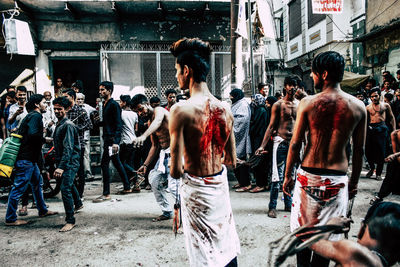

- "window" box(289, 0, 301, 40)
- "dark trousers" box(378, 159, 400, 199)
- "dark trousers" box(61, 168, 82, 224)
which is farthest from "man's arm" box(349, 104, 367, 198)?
"window" box(289, 0, 301, 40)

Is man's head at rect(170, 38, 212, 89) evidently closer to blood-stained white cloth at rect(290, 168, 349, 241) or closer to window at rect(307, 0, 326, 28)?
blood-stained white cloth at rect(290, 168, 349, 241)

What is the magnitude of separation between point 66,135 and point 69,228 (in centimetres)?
133

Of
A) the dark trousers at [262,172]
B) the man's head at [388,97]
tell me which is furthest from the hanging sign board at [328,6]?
the dark trousers at [262,172]

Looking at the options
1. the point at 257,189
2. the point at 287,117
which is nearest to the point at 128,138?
the point at 257,189

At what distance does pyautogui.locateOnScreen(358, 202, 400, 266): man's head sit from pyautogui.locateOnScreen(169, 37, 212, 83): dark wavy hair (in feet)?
4.57

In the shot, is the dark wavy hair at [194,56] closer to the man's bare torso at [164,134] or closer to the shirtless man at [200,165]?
the shirtless man at [200,165]

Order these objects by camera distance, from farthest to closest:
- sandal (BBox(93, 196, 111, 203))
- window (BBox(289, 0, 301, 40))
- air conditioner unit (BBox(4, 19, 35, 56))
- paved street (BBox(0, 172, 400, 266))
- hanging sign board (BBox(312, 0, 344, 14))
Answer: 1. window (BBox(289, 0, 301, 40))
2. hanging sign board (BBox(312, 0, 344, 14))
3. air conditioner unit (BBox(4, 19, 35, 56))
4. sandal (BBox(93, 196, 111, 203))
5. paved street (BBox(0, 172, 400, 266))

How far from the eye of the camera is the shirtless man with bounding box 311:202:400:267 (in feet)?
4.83

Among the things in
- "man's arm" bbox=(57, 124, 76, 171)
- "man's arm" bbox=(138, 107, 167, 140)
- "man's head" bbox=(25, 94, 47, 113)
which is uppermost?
"man's head" bbox=(25, 94, 47, 113)

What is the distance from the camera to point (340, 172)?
238 centimetres

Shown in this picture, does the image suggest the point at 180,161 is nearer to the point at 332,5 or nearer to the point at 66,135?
the point at 66,135

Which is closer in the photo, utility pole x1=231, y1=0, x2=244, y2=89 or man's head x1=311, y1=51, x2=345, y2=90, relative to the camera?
man's head x1=311, y1=51, x2=345, y2=90

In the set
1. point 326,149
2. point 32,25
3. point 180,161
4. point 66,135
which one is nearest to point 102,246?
point 66,135

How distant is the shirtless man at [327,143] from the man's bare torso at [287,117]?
2150 millimetres
